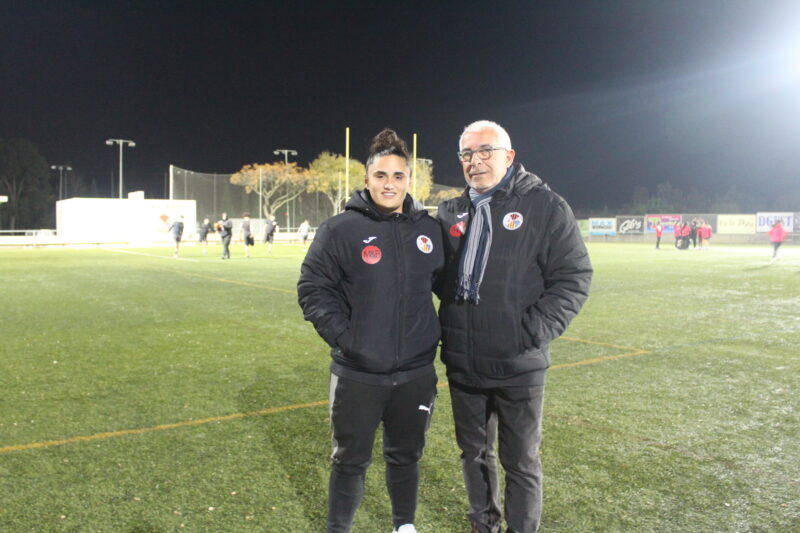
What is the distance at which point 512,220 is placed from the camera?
2607 millimetres

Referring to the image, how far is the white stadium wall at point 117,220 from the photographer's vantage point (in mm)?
38750

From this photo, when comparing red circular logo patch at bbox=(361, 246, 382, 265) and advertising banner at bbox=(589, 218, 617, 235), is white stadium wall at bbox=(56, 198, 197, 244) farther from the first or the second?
red circular logo patch at bbox=(361, 246, 382, 265)

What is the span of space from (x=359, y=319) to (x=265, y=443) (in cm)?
182

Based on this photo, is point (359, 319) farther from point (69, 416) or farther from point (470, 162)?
point (69, 416)

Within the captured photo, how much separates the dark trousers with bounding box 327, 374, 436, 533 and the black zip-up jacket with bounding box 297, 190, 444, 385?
0.19ft

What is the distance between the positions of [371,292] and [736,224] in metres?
46.0

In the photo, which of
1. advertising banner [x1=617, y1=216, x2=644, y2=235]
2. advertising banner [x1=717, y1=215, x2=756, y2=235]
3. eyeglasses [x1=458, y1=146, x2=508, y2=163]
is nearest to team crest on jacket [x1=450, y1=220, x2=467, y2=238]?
eyeglasses [x1=458, y1=146, x2=508, y2=163]

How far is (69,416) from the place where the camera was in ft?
14.6

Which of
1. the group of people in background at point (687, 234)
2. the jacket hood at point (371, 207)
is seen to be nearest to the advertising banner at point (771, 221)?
the group of people in background at point (687, 234)

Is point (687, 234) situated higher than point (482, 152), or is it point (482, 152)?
point (482, 152)

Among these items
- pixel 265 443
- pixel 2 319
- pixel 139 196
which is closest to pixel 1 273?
pixel 2 319

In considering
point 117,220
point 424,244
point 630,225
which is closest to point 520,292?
point 424,244

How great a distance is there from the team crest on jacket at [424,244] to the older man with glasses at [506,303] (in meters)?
0.14

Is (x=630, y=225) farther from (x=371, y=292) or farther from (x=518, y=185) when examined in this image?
(x=371, y=292)
